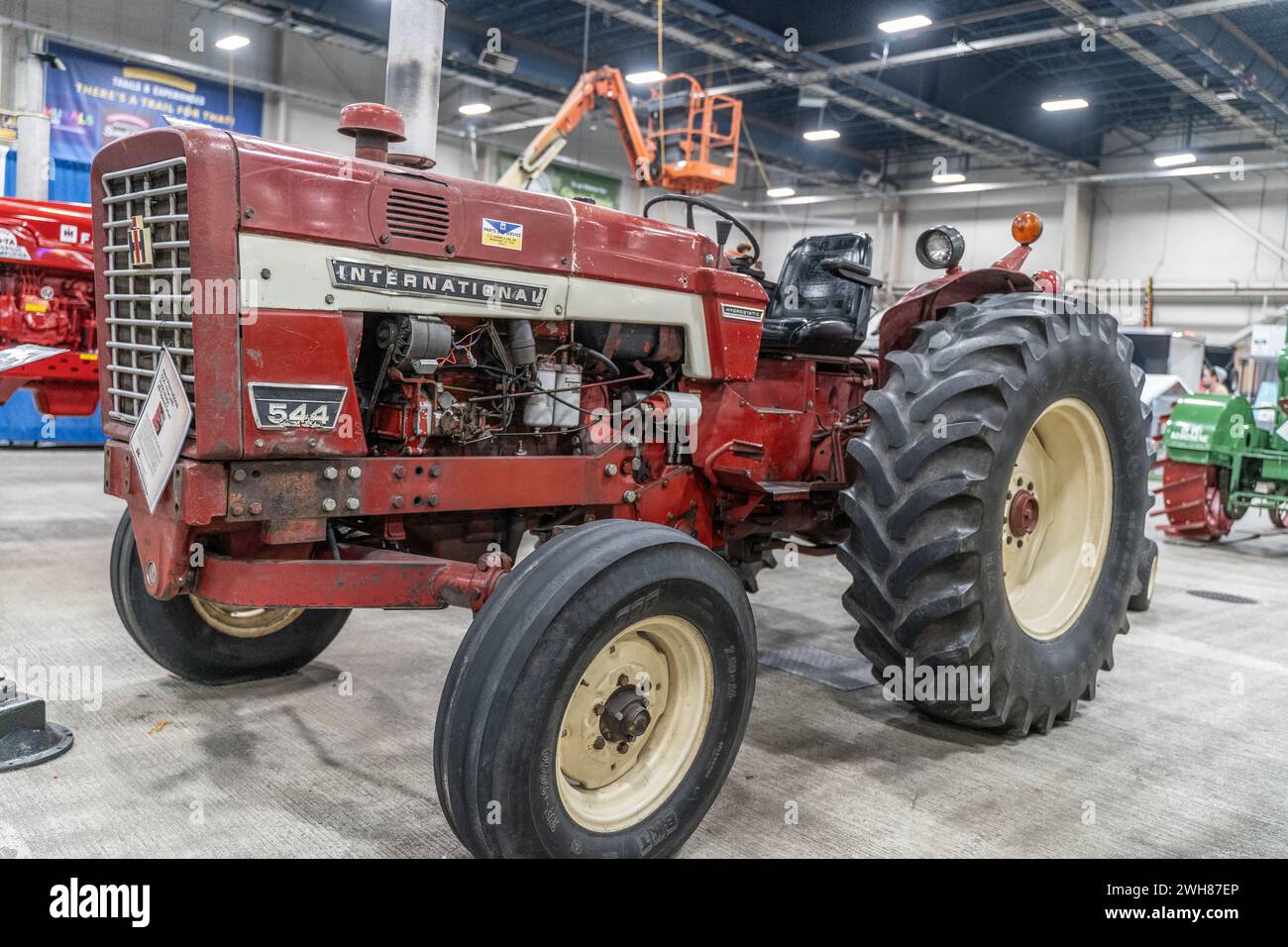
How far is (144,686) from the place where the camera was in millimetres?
3510

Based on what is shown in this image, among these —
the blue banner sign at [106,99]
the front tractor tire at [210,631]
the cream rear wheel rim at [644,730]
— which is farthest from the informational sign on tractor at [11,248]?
the blue banner sign at [106,99]

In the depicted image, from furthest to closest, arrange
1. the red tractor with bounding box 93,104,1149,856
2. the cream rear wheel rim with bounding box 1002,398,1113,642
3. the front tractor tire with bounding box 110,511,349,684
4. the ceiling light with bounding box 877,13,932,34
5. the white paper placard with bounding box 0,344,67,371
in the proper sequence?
the ceiling light with bounding box 877,13,932,34
the white paper placard with bounding box 0,344,67,371
the cream rear wheel rim with bounding box 1002,398,1113,642
the front tractor tire with bounding box 110,511,349,684
the red tractor with bounding box 93,104,1149,856

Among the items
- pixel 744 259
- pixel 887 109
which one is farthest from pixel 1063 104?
pixel 744 259

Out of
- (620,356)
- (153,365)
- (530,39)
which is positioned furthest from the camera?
(530,39)

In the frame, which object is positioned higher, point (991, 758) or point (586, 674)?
point (586, 674)

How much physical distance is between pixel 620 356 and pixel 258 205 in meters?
1.20

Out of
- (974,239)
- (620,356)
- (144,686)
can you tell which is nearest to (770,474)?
(620,356)

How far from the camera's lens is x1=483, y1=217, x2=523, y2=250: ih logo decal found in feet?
8.55

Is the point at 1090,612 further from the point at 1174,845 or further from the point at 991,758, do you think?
the point at 1174,845

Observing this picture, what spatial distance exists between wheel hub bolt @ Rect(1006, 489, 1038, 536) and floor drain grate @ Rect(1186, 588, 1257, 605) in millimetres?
3152

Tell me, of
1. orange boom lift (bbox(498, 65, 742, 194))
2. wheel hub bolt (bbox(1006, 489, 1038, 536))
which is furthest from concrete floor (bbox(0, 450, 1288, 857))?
orange boom lift (bbox(498, 65, 742, 194))

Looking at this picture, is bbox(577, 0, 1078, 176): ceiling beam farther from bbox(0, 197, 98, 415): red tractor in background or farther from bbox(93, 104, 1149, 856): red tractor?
bbox(93, 104, 1149, 856): red tractor

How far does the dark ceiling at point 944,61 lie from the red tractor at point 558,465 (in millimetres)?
6994
